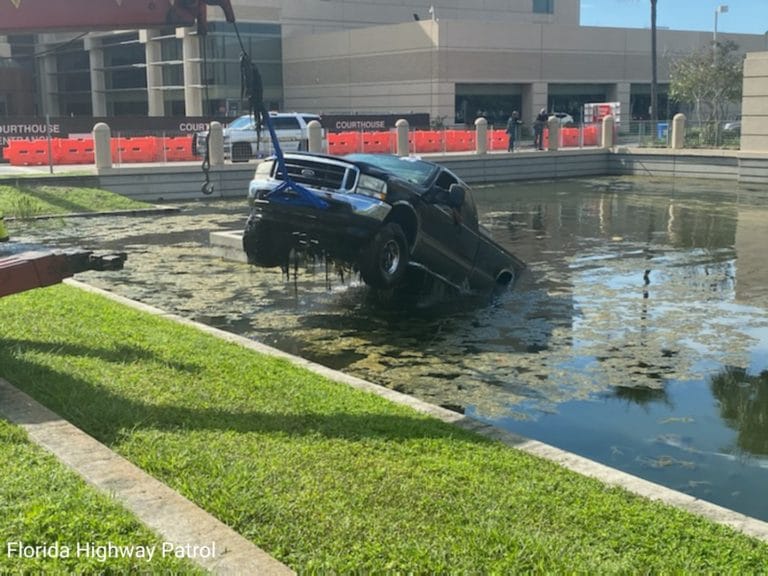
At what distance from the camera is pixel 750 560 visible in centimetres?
439

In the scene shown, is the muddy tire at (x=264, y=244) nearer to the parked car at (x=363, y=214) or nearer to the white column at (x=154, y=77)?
the parked car at (x=363, y=214)

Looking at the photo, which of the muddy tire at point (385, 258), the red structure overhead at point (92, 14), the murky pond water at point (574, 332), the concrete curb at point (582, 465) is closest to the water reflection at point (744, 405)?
the murky pond water at point (574, 332)

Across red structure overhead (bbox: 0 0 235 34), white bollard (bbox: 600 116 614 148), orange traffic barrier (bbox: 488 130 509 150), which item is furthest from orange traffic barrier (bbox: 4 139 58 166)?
red structure overhead (bbox: 0 0 235 34)

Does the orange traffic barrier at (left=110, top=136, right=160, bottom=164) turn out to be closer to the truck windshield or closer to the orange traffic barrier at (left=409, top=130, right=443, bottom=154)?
the orange traffic barrier at (left=409, top=130, right=443, bottom=154)

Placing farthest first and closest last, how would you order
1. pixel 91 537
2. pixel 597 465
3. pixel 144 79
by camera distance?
pixel 144 79 < pixel 597 465 < pixel 91 537

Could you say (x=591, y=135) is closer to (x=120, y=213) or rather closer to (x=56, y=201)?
(x=120, y=213)

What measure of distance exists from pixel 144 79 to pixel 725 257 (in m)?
57.2

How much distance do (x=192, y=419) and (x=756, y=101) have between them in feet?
97.7

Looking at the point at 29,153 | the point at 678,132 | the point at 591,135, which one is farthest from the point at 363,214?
the point at 591,135

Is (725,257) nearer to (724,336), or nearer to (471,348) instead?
(724,336)

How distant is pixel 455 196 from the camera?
1212 centimetres

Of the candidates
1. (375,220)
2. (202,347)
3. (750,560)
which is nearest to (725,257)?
(375,220)

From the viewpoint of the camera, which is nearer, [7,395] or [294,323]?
[7,395]

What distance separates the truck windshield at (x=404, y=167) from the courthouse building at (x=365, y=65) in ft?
147
